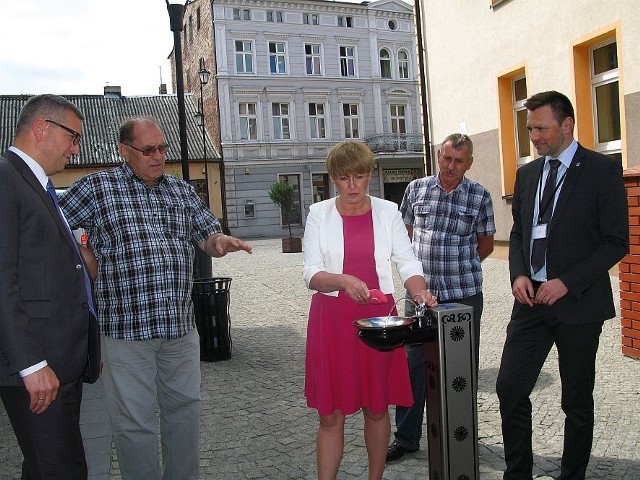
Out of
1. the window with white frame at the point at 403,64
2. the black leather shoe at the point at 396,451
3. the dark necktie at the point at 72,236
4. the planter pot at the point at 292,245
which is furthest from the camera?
the window with white frame at the point at 403,64

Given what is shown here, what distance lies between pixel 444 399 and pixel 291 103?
111 feet

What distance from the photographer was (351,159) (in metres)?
3.19

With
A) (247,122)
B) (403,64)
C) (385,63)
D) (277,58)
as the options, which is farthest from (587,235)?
(403,64)

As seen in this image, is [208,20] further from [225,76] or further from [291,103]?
[291,103]

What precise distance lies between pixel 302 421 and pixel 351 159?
2439mm

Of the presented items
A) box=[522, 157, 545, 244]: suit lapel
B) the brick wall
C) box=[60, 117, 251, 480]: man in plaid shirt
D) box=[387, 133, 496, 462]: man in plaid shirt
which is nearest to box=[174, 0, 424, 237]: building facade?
the brick wall

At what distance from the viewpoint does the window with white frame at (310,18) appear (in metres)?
36.1

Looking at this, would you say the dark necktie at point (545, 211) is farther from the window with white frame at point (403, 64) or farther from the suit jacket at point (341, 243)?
the window with white frame at point (403, 64)

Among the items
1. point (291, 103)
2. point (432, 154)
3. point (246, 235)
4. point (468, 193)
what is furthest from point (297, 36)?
point (468, 193)

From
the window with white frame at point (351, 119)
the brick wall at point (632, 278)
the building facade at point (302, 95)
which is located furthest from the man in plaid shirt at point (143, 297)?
the window with white frame at point (351, 119)

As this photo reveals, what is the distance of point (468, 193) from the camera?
427 cm

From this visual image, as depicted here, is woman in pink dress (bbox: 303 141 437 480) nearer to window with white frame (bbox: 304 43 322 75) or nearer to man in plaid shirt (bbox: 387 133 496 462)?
man in plaid shirt (bbox: 387 133 496 462)

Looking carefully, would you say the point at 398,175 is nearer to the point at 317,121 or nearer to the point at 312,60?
the point at 317,121

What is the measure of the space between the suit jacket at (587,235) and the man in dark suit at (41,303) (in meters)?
2.30
